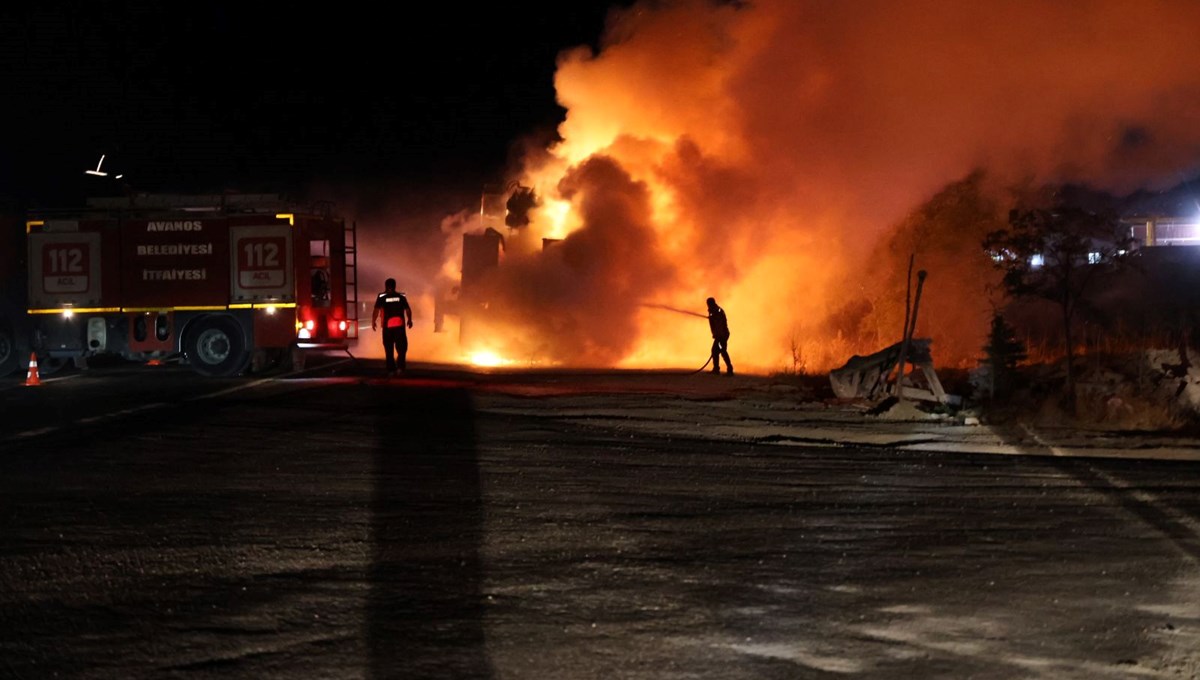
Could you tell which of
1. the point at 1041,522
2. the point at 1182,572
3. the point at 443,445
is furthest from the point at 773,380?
the point at 1182,572

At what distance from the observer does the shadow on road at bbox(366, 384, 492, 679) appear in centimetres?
527

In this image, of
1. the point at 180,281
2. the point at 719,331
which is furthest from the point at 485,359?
the point at 719,331

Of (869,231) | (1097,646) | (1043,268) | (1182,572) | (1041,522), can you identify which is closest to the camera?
(1097,646)

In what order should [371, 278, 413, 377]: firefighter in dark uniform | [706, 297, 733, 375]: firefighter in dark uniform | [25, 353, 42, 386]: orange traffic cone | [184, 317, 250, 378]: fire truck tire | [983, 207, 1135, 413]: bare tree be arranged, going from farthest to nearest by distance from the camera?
1. [184, 317, 250, 378]: fire truck tire
2. [706, 297, 733, 375]: firefighter in dark uniform
3. [371, 278, 413, 377]: firefighter in dark uniform
4. [25, 353, 42, 386]: orange traffic cone
5. [983, 207, 1135, 413]: bare tree

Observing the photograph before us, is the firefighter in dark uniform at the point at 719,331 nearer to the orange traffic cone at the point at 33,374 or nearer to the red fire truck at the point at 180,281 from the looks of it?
the red fire truck at the point at 180,281

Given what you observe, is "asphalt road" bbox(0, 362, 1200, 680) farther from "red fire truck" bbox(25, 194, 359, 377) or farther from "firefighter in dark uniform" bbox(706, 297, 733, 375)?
"red fire truck" bbox(25, 194, 359, 377)

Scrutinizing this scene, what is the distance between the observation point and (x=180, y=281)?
2278 centimetres

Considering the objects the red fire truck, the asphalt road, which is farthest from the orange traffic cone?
the asphalt road

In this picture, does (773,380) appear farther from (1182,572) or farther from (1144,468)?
(1182,572)

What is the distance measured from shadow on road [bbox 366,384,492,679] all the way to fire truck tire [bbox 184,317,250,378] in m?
10.1

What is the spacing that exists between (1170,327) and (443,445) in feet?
54.3

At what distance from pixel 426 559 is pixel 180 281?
56.4 feet

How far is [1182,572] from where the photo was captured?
267 inches

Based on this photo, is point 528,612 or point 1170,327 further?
point 1170,327
